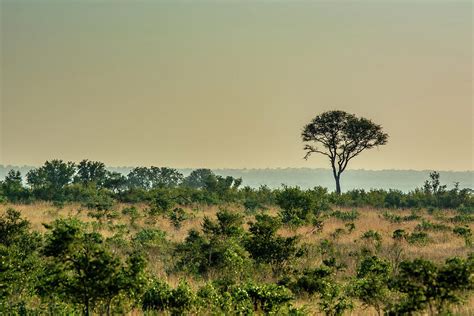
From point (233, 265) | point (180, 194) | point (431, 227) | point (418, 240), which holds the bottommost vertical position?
point (233, 265)

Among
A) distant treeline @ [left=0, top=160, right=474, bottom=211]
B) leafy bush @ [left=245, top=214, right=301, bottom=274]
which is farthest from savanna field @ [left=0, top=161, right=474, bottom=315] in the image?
distant treeline @ [left=0, top=160, right=474, bottom=211]

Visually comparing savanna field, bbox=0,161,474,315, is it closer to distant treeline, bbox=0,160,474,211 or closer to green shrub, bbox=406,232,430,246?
green shrub, bbox=406,232,430,246

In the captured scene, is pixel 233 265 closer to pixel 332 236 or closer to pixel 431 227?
pixel 332 236

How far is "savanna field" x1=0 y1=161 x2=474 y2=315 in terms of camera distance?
9.14 meters

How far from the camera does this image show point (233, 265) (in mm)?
16875

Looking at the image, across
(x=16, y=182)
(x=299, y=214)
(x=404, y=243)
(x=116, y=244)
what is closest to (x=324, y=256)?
(x=404, y=243)

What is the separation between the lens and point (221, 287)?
13.0 m

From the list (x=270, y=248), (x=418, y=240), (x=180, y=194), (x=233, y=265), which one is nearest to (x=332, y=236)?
(x=418, y=240)

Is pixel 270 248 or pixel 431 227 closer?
pixel 270 248

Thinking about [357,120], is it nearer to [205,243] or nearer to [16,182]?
[16,182]

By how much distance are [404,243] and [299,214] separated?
8.34 metres

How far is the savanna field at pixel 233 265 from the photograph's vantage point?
30.0ft

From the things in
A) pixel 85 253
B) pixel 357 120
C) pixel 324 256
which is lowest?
pixel 324 256

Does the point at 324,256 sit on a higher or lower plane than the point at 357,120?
lower
